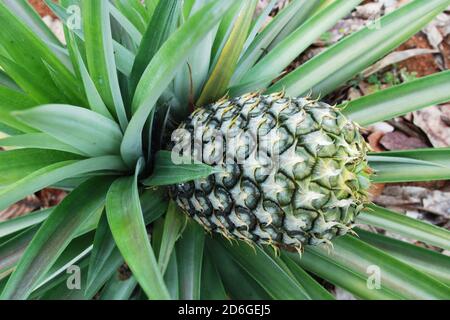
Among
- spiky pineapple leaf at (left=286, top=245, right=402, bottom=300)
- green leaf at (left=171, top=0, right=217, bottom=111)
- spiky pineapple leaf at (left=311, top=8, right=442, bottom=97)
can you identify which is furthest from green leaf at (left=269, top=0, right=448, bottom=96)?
spiky pineapple leaf at (left=286, top=245, right=402, bottom=300)

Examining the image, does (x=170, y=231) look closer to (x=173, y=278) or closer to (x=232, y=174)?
(x=173, y=278)

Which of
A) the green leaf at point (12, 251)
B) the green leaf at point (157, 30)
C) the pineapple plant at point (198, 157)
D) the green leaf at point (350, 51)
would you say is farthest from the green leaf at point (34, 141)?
the green leaf at point (350, 51)

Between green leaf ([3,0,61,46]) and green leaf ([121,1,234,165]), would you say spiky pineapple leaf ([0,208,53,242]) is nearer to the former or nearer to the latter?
green leaf ([121,1,234,165])

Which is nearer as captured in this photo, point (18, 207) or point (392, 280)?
point (392, 280)

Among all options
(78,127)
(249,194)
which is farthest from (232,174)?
(78,127)
